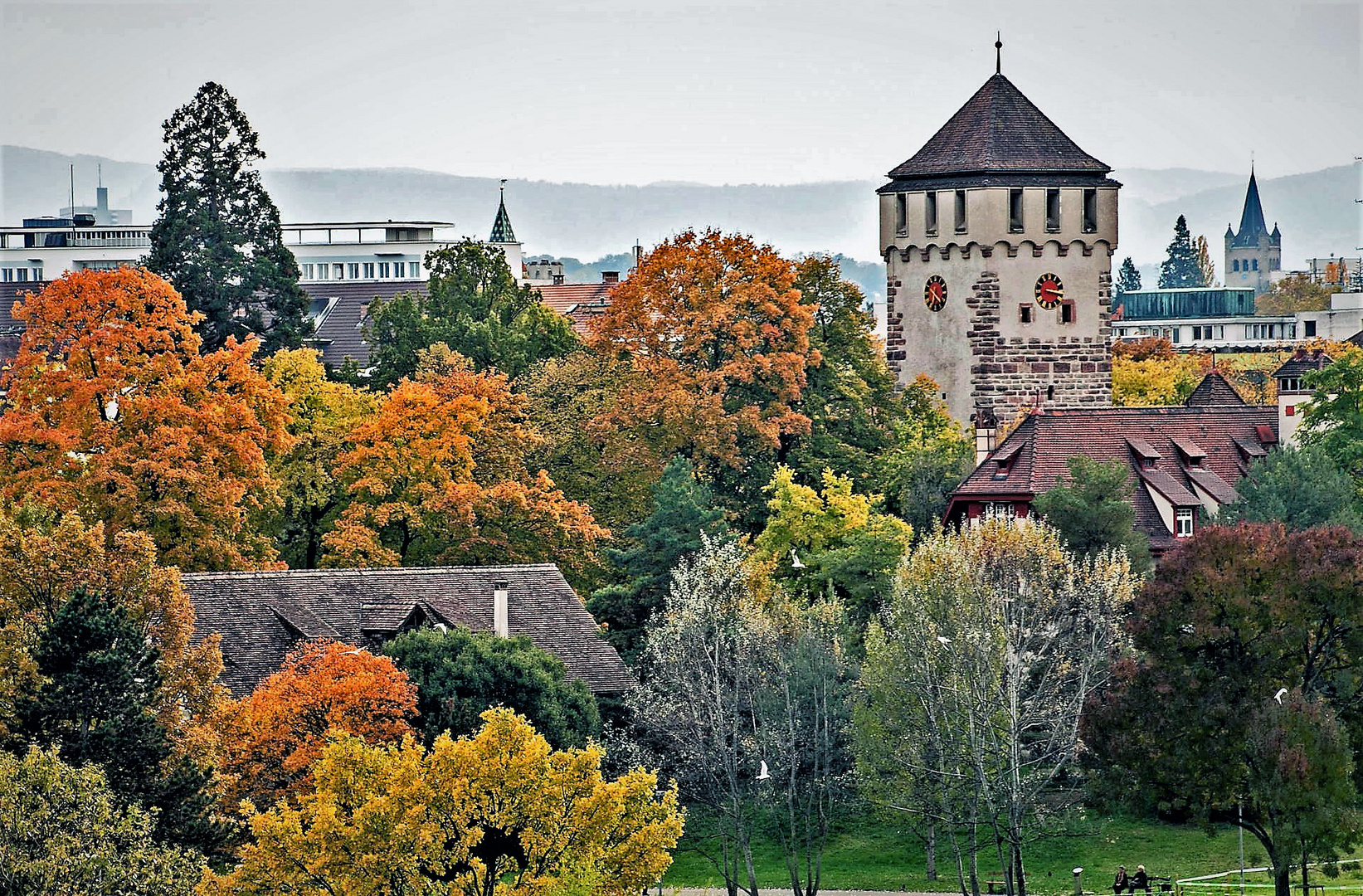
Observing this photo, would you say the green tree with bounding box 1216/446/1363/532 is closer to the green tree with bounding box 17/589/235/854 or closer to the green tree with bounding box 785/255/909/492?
the green tree with bounding box 785/255/909/492

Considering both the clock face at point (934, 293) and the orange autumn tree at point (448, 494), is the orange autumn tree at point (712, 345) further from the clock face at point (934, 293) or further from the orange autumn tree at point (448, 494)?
the clock face at point (934, 293)

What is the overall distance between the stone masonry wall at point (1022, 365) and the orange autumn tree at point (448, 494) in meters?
15.9

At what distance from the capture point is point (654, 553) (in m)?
72.4

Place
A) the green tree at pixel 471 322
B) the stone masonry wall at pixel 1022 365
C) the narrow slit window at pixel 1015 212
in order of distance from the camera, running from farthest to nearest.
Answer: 1. the green tree at pixel 471 322
2. the stone masonry wall at pixel 1022 365
3. the narrow slit window at pixel 1015 212

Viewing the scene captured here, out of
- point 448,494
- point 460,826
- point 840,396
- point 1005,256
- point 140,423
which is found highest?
point 1005,256

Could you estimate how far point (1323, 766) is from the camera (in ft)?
183

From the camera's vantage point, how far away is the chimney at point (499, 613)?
67.1 m

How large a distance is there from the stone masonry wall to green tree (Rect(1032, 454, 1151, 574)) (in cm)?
1610

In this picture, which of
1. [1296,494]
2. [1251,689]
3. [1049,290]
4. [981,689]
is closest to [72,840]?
[981,689]

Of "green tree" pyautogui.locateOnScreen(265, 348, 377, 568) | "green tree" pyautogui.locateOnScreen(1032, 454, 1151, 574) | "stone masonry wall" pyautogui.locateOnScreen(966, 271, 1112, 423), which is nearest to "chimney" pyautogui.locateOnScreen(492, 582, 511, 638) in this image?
"green tree" pyautogui.locateOnScreen(265, 348, 377, 568)

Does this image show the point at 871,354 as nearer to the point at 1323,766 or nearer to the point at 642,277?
the point at 642,277

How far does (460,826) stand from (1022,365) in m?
43.5

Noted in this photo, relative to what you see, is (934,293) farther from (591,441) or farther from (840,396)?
(591,441)

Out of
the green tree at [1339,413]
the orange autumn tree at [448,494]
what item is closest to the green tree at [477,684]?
the orange autumn tree at [448,494]
